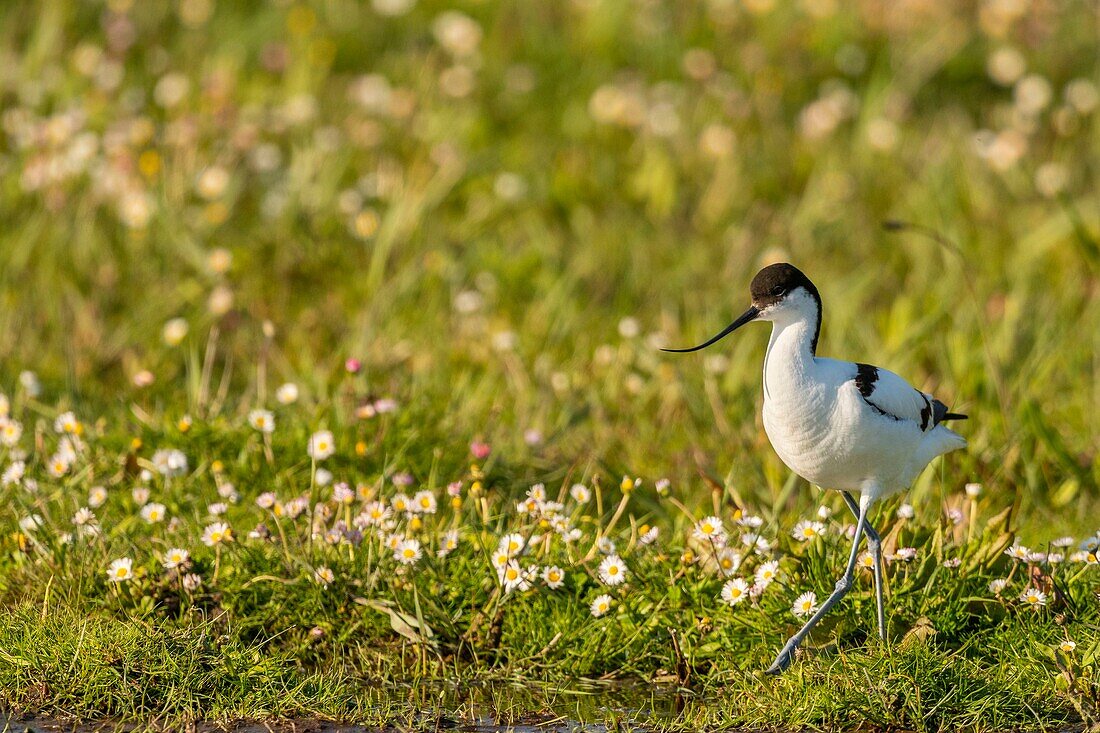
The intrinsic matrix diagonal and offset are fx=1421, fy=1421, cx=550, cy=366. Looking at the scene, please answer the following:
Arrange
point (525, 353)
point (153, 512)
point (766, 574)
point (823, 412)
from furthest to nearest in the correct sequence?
1. point (525, 353)
2. point (153, 512)
3. point (766, 574)
4. point (823, 412)

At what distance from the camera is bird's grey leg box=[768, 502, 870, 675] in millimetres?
3311

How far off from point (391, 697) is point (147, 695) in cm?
56

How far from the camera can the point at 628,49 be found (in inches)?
322

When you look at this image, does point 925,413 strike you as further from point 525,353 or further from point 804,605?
point 525,353

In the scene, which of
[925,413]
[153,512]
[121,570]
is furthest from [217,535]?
[925,413]

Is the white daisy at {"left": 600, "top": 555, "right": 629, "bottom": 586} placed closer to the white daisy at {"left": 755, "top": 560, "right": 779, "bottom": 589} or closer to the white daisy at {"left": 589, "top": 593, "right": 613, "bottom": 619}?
the white daisy at {"left": 589, "top": 593, "right": 613, "bottom": 619}

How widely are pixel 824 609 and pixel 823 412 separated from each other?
18.6 inches

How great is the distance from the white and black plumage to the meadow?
10.3 inches

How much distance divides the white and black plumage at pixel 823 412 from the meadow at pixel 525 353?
26 cm

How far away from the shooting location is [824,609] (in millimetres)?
3340

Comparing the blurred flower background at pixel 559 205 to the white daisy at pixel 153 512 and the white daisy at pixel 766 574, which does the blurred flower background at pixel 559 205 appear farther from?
the white daisy at pixel 766 574

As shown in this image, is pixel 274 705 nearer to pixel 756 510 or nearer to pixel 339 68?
pixel 756 510

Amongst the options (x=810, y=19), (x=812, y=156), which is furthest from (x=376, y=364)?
(x=810, y=19)

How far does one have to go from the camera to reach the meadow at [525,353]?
135 inches
